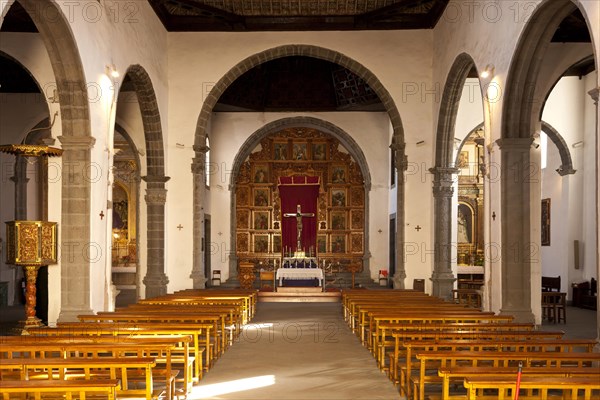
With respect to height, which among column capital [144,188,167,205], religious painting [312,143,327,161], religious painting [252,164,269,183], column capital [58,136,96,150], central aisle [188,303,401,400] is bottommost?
central aisle [188,303,401,400]

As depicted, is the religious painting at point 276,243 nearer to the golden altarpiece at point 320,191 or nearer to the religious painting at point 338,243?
the golden altarpiece at point 320,191

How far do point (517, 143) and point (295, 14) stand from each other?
7.34 metres

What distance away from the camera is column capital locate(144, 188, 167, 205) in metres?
16.9

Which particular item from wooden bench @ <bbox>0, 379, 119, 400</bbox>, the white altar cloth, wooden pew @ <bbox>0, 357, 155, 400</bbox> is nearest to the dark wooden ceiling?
the white altar cloth

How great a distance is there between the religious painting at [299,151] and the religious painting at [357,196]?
2183 millimetres

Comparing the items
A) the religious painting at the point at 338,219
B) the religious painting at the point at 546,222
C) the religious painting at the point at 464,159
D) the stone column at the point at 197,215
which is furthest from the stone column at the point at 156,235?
the religious painting at the point at 546,222

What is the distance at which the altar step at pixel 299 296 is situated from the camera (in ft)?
63.0

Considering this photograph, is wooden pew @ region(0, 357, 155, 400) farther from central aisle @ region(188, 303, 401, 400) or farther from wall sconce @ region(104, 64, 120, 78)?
wall sconce @ region(104, 64, 120, 78)

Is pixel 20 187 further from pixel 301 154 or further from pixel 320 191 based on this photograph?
pixel 320 191

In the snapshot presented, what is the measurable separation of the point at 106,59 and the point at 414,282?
8.90m

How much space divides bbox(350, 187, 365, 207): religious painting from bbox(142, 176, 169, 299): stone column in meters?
10.6

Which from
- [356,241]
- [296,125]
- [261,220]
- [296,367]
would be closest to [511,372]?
[296,367]

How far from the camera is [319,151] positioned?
2664 centimetres

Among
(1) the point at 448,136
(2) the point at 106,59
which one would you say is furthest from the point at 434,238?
(2) the point at 106,59
